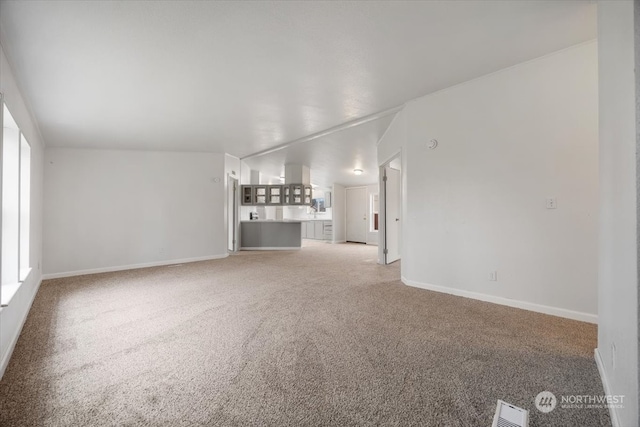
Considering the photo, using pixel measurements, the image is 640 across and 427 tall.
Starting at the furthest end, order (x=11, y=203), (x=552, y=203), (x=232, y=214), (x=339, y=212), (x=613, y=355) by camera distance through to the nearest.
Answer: (x=339, y=212), (x=232, y=214), (x=11, y=203), (x=552, y=203), (x=613, y=355)

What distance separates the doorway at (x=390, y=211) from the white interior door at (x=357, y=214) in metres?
4.29

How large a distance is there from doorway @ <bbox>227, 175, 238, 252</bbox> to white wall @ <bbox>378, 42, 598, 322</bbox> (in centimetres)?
463

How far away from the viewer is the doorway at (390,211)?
211 inches

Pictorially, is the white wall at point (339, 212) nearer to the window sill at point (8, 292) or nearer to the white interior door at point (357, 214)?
the white interior door at point (357, 214)

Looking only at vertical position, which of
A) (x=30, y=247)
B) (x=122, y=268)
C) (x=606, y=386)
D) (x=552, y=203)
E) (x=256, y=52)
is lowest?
(x=122, y=268)

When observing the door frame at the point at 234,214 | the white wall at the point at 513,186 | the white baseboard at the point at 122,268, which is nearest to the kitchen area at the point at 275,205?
the door frame at the point at 234,214

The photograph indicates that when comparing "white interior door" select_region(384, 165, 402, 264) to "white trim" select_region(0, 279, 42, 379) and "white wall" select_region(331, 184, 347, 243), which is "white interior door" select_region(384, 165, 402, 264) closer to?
"white wall" select_region(331, 184, 347, 243)

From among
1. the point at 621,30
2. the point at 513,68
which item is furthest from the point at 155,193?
the point at 621,30

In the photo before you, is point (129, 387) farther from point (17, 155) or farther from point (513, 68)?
point (513, 68)

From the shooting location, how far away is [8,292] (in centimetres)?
232

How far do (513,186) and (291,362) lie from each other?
2.69m

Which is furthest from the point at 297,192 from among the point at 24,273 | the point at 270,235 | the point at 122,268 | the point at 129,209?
the point at 24,273

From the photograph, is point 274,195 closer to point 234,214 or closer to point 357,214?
point 234,214

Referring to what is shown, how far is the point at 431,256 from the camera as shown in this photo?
3484 mm
